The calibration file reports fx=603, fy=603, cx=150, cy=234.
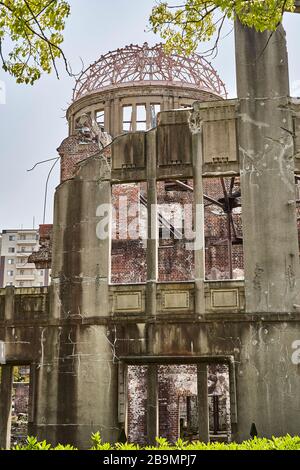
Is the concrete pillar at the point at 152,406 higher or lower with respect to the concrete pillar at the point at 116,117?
lower

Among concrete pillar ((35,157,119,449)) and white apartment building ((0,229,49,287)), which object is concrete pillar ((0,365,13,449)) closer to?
concrete pillar ((35,157,119,449))

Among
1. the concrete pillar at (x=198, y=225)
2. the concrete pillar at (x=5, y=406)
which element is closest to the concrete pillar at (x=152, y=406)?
the concrete pillar at (x=198, y=225)

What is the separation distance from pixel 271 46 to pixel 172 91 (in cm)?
1701

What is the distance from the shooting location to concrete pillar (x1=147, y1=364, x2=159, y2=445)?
13.0m

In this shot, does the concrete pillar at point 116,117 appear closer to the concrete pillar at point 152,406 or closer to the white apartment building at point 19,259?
the concrete pillar at point 152,406

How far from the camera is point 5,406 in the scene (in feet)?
46.4

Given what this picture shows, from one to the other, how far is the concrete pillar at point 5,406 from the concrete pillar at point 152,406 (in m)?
3.38

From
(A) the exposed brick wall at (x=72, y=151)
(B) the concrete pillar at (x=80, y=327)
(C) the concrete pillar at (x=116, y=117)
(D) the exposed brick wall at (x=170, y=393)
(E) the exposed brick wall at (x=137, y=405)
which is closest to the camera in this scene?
(B) the concrete pillar at (x=80, y=327)

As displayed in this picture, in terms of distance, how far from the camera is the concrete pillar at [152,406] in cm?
1305

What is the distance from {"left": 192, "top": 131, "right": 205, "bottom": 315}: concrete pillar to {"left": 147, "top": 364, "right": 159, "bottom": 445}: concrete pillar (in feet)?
5.55

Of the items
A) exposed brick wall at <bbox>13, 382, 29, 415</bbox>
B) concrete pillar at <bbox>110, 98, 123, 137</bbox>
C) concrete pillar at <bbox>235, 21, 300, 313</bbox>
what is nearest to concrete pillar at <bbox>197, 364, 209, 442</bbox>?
concrete pillar at <bbox>235, 21, 300, 313</bbox>

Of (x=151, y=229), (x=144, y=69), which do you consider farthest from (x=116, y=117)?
(x=151, y=229)

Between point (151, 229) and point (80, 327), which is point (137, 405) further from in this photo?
point (151, 229)

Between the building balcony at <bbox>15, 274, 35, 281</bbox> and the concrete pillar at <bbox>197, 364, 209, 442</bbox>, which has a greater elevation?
the building balcony at <bbox>15, 274, 35, 281</bbox>
